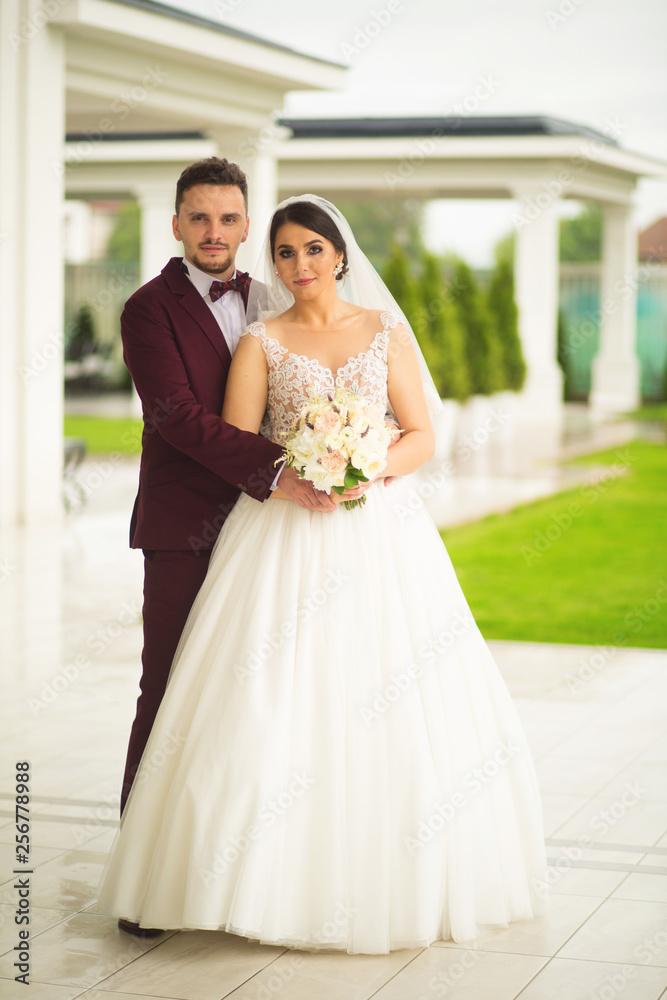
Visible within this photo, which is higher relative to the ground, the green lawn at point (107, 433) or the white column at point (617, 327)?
the white column at point (617, 327)

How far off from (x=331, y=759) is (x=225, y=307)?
4.77 ft

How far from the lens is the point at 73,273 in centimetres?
2980

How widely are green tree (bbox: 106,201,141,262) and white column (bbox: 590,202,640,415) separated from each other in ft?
158

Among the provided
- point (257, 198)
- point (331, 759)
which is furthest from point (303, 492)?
point (257, 198)

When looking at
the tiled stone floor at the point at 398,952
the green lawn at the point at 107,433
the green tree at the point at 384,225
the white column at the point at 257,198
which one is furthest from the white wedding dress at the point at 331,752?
the green tree at the point at 384,225

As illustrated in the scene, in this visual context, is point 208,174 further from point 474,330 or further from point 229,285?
point 474,330

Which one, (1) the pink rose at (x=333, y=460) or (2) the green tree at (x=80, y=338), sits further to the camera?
(2) the green tree at (x=80, y=338)

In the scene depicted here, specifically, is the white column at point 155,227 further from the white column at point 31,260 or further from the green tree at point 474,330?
the white column at point 31,260

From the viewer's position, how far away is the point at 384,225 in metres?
78.3

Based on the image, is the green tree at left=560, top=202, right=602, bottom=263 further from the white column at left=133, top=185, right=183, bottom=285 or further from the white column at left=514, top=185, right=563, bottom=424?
the white column at left=133, top=185, right=183, bottom=285

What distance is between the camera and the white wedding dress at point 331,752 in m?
3.24

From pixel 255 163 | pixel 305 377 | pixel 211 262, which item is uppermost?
pixel 255 163

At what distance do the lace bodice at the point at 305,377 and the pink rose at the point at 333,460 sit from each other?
33 cm

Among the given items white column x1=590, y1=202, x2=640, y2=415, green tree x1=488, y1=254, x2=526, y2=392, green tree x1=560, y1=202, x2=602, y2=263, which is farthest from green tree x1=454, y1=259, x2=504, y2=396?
green tree x1=560, y1=202, x2=602, y2=263
